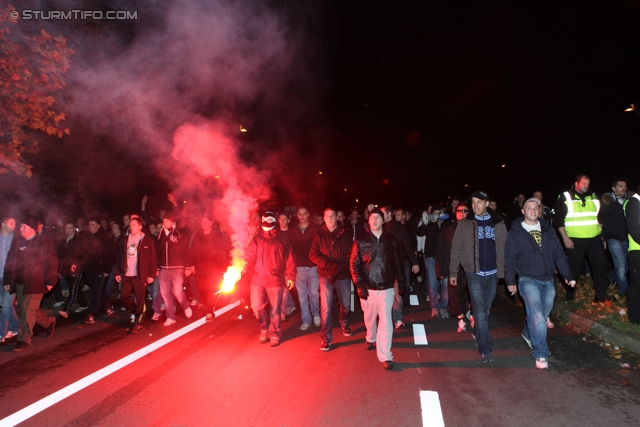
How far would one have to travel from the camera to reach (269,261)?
6223mm

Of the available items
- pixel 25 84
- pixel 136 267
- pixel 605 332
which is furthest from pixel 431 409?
pixel 25 84

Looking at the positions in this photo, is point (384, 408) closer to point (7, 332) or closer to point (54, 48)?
point (7, 332)

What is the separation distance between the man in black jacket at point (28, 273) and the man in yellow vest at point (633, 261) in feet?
27.7

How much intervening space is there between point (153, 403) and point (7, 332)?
4183 mm

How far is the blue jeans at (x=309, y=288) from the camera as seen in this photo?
23.9 ft

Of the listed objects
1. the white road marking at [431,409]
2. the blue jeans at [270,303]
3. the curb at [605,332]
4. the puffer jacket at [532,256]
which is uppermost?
the puffer jacket at [532,256]

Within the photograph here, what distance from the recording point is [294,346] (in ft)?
19.7

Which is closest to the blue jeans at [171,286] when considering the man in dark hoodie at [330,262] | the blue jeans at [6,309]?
the blue jeans at [6,309]

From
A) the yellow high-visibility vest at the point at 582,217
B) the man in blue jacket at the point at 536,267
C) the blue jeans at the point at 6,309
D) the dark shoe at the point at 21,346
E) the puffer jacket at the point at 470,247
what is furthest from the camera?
the yellow high-visibility vest at the point at 582,217

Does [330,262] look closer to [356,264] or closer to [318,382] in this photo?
[356,264]

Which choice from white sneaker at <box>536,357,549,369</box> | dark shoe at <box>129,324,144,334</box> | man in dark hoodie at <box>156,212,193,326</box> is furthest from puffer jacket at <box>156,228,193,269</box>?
white sneaker at <box>536,357,549,369</box>

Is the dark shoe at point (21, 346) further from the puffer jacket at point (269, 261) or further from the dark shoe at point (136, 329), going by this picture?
the puffer jacket at point (269, 261)

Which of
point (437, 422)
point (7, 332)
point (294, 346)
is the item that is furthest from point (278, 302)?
point (7, 332)

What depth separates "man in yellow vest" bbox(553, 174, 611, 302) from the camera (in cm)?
662
